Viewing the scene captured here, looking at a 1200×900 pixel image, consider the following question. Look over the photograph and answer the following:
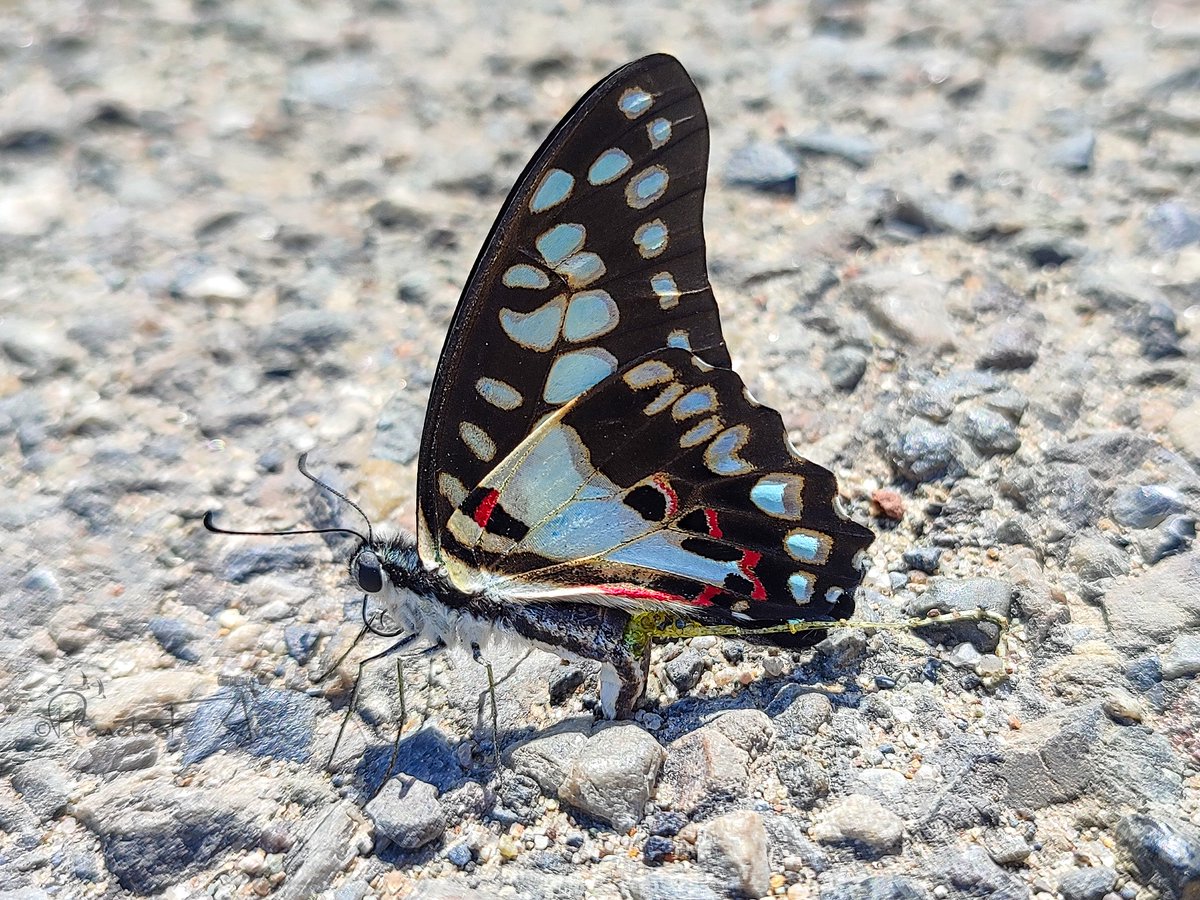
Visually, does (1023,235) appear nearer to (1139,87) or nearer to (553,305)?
(1139,87)

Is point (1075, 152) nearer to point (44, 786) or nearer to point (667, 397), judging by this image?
point (667, 397)

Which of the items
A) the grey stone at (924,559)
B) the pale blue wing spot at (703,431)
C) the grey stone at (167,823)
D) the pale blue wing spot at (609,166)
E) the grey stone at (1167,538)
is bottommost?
the grey stone at (167,823)

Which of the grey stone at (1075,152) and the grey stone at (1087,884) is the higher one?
→ the grey stone at (1075,152)

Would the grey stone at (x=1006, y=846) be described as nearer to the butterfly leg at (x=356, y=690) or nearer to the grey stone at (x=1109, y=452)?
the grey stone at (x=1109, y=452)

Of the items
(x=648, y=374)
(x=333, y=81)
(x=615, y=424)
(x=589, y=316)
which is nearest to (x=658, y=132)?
(x=589, y=316)

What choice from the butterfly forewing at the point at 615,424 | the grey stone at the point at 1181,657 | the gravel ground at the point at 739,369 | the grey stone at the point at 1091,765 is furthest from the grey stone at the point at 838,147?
the grey stone at the point at 1091,765

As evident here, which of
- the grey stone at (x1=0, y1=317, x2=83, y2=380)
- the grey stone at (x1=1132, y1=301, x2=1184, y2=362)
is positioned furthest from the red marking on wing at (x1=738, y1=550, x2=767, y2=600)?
the grey stone at (x1=0, y1=317, x2=83, y2=380)

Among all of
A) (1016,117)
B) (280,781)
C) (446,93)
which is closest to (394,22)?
(446,93)
